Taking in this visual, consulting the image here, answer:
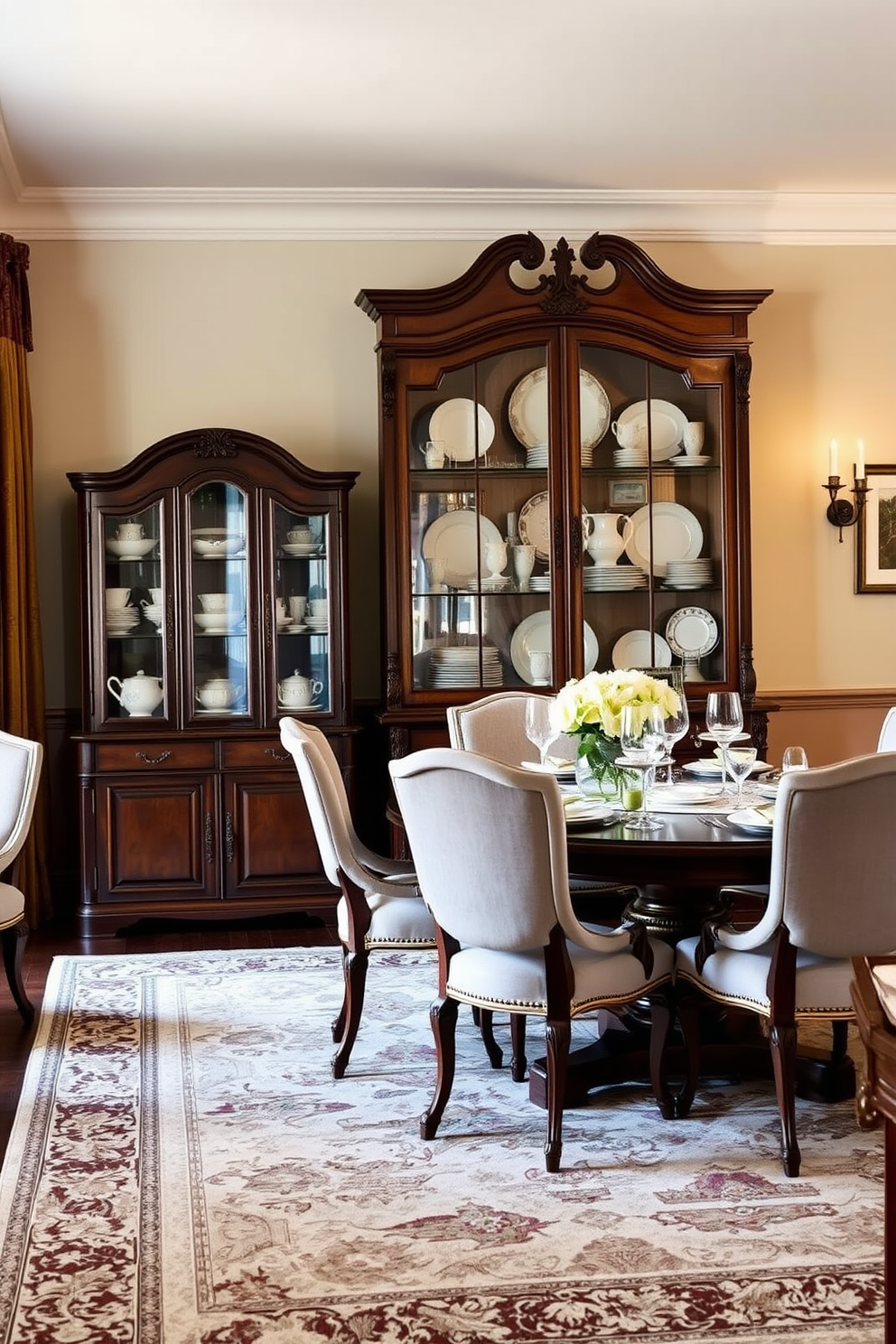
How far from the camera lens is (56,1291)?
91.1 inches

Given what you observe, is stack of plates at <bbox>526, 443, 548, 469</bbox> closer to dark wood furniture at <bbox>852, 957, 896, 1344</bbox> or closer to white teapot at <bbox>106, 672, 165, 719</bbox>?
white teapot at <bbox>106, 672, 165, 719</bbox>

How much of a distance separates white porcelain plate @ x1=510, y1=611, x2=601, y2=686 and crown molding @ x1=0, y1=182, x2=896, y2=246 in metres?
1.59

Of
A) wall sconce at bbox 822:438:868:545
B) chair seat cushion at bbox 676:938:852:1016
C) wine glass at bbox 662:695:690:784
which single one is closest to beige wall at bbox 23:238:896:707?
wall sconce at bbox 822:438:868:545

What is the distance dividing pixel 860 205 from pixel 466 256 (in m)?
1.62

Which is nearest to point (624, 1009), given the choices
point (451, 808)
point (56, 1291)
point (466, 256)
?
point (451, 808)

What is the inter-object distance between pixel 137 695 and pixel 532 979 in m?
2.67

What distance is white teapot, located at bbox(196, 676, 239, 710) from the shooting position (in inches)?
203

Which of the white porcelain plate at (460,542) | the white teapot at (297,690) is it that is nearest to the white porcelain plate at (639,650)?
the white porcelain plate at (460,542)

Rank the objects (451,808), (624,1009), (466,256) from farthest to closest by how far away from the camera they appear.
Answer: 1. (466,256)
2. (624,1009)
3. (451,808)

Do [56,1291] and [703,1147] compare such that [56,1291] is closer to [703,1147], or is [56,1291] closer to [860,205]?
[703,1147]

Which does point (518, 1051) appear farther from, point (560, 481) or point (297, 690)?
point (560, 481)

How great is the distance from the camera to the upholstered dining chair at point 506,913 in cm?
273

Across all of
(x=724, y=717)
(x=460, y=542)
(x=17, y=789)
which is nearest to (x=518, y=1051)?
(x=724, y=717)

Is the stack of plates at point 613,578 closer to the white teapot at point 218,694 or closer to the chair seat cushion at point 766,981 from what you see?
the white teapot at point 218,694
